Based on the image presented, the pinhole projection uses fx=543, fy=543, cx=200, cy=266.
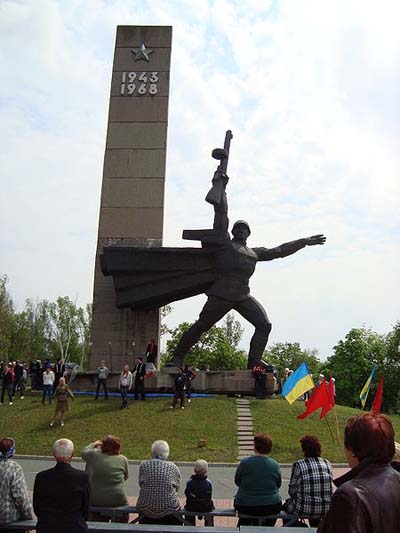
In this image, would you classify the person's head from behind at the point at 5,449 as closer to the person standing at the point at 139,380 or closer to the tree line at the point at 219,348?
the person standing at the point at 139,380

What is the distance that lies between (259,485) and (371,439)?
3.17m

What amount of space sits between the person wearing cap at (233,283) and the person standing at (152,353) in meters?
0.71

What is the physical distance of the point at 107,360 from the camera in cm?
2025

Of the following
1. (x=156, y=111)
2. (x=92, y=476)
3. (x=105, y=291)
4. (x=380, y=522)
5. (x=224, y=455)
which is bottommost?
(x=224, y=455)

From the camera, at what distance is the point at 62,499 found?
3.93 m

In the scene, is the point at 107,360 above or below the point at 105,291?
below

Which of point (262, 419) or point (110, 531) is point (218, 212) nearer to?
point (262, 419)

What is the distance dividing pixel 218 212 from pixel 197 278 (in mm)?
2509

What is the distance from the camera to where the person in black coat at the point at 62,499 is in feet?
12.7

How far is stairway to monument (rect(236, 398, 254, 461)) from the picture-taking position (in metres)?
13.0

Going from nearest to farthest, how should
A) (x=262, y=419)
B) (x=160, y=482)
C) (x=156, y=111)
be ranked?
(x=160, y=482) → (x=262, y=419) → (x=156, y=111)

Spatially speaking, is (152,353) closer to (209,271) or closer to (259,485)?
(209,271)

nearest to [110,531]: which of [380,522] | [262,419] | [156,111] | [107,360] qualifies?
[380,522]

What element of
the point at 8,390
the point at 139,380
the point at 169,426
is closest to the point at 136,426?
the point at 169,426
